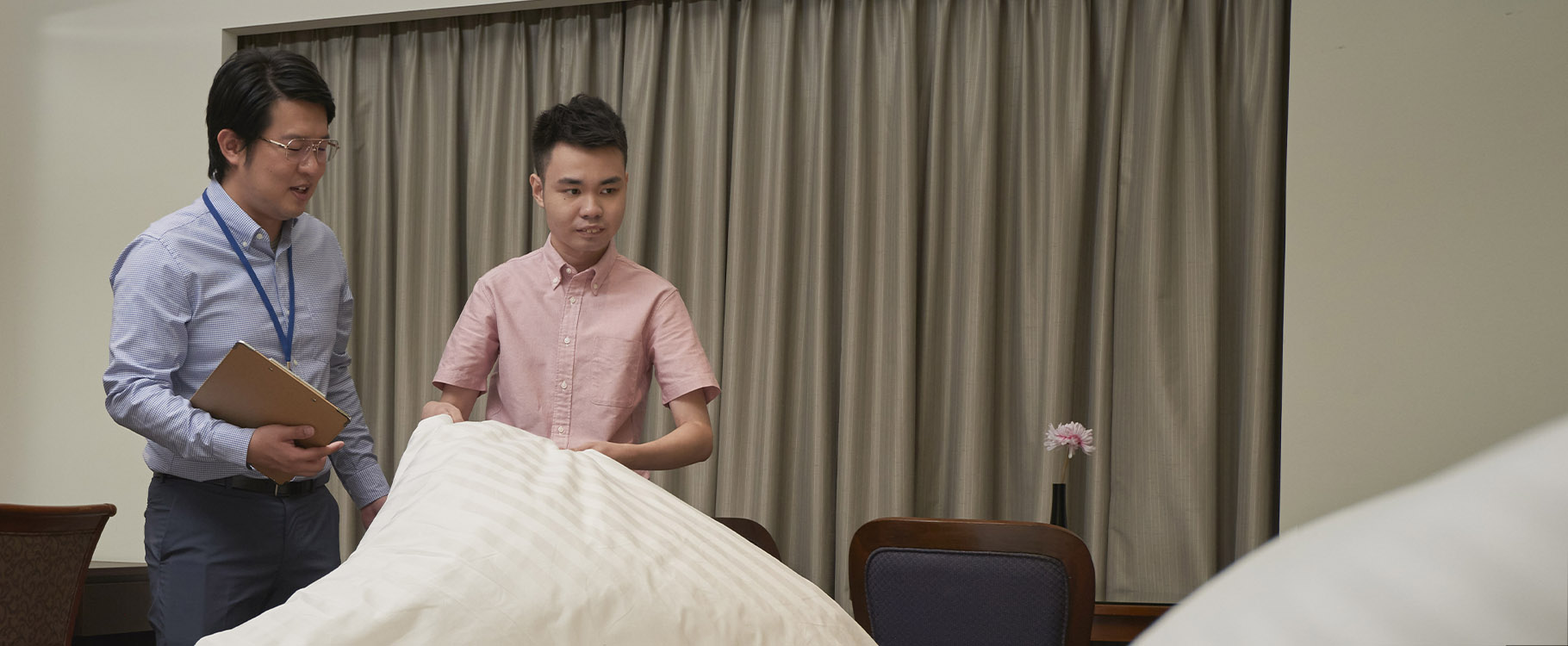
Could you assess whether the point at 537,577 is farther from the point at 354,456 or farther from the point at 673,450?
the point at 354,456

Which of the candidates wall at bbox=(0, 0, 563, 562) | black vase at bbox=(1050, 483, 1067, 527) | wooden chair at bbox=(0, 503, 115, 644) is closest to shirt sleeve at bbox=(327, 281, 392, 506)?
wooden chair at bbox=(0, 503, 115, 644)

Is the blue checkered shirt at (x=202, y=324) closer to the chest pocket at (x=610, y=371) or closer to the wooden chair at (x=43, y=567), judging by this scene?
the chest pocket at (x=610, y=371)

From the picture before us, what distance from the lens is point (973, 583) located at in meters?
1.85

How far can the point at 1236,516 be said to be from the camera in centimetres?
314

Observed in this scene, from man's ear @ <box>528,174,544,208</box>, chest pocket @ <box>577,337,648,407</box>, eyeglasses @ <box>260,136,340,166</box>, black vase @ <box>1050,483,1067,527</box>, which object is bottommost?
black vase @ <box>1050,483,1067,527</box>

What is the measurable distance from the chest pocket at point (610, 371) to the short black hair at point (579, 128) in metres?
0.35

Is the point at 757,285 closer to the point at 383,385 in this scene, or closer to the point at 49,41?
the point at 383,385

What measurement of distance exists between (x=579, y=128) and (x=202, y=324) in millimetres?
732

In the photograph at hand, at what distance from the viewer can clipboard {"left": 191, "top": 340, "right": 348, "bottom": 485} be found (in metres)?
1.64

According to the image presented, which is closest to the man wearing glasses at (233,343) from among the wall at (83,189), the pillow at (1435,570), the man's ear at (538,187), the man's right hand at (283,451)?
the man's right hand at (283,451)

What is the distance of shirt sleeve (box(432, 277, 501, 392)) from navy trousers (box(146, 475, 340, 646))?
0.35 metres

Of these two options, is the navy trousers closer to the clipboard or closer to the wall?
the clipboard

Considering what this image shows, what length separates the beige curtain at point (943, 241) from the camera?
3.17 m

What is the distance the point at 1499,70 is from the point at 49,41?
4.94m
